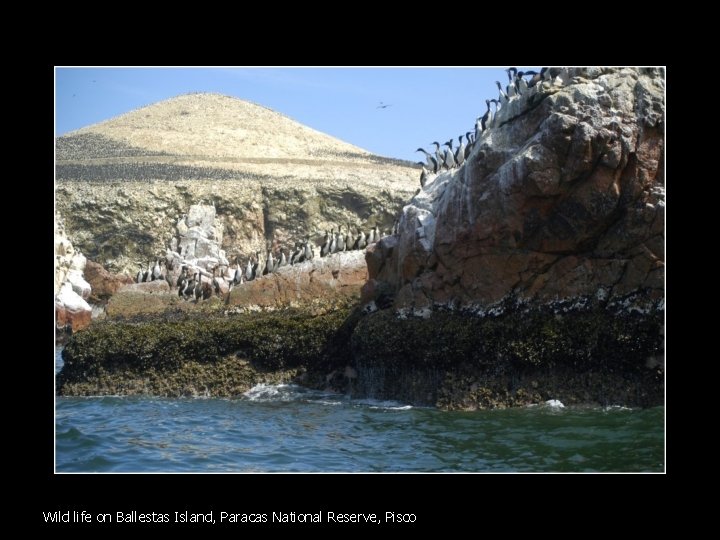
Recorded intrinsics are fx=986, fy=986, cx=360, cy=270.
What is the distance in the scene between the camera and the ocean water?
11547 mm

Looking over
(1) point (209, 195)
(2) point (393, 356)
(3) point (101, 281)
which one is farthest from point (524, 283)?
(1) point (209, 195)

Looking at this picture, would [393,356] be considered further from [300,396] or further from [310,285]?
[310,285]

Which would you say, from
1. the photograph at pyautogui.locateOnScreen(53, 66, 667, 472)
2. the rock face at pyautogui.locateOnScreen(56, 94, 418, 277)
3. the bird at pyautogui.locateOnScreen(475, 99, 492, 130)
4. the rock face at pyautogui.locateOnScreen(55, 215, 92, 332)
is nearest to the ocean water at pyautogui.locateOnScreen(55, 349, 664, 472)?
the photograph at pyautogui.locateOnScreen(53, 66, 667, 472)

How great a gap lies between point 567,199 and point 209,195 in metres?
45.5

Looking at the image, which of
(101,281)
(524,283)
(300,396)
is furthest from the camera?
(101,281)

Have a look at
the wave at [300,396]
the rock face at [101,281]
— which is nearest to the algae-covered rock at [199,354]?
the wave at [300,396]

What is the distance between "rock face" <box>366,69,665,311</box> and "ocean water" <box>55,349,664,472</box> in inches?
77.3

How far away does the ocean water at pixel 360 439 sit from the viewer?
37.9ft

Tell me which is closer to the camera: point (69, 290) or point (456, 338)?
point (456, 338)

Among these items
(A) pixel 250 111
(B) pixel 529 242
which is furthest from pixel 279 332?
(A) pixel 250 111

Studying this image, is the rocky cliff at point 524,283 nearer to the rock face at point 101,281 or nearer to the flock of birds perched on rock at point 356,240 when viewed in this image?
the flock of birds perched on rock at point 356,240

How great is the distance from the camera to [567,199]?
14383mm

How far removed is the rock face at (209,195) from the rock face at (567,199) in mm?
28827

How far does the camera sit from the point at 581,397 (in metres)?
14.2
